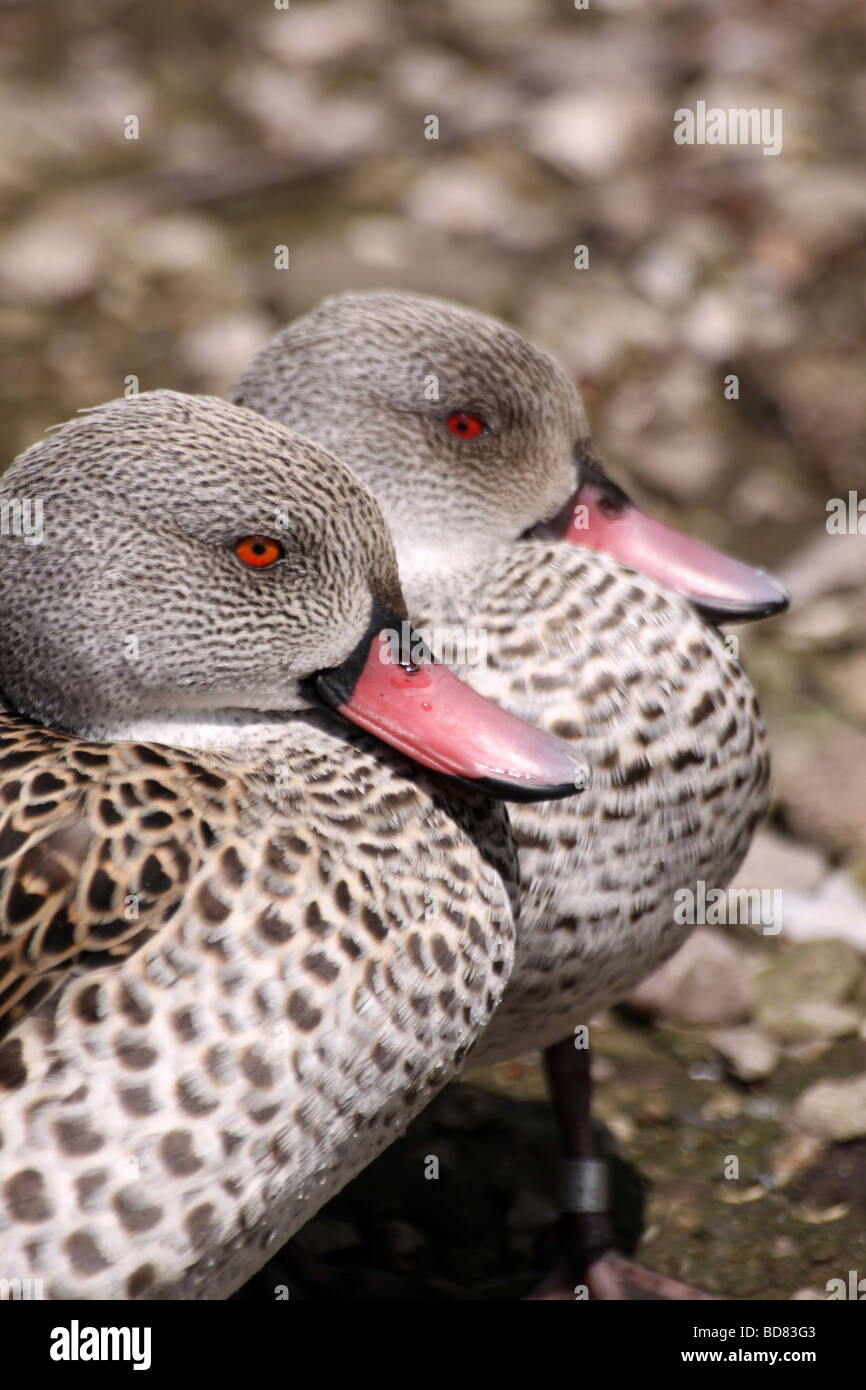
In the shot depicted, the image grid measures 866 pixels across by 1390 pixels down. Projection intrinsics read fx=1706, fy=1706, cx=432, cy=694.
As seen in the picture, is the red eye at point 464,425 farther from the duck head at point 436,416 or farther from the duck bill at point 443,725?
the duck bill at point 443,725

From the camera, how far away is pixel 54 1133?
1852mm

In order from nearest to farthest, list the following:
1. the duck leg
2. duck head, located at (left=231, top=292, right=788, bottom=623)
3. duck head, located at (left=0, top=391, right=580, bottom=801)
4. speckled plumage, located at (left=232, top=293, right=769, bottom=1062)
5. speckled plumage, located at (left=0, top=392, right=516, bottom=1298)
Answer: speckled plumage, located at (left=0, top=392, right=516, bottom=1298)
duck head, located at (left=0, top=391, right=580, bottom=801)
speckled plumage, located at (left=232, top=293, right=769, bottom=1062)
duck head, located at (left=231, top=292, right=788, bottom=623)
the duck leg

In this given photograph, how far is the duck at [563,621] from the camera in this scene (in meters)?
2.50

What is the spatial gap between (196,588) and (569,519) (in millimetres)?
898

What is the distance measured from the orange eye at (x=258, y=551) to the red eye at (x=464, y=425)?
61cm

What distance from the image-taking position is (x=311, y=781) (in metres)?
2.15

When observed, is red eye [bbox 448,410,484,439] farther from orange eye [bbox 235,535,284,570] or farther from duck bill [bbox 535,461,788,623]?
orange eye [bbox 235,535,284,570]

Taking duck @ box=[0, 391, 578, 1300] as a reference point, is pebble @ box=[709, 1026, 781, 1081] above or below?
below

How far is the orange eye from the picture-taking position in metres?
2.16

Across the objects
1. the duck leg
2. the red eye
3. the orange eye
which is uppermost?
the red eye

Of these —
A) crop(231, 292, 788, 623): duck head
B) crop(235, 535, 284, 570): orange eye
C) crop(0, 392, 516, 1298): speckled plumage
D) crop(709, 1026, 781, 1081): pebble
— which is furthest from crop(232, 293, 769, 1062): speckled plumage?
crop(709, 1026, 781, 1081): pebble

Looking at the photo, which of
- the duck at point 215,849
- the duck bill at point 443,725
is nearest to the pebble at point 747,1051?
the duck at point 215,849

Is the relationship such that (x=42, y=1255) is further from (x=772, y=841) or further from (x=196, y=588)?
(x=772, y=841)
